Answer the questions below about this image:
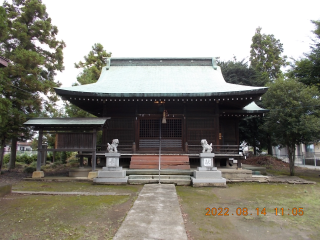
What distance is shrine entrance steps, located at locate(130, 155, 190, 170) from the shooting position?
1045 centimetres

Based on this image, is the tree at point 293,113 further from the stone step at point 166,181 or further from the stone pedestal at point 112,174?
the stone pedestal at point 112,174

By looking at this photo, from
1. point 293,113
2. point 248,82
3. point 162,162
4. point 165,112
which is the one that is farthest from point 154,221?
point 248,82

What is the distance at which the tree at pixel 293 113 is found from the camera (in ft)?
34.3

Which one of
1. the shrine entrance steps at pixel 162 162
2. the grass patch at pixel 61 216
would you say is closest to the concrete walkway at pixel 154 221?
the grass patch at pixel 61 216

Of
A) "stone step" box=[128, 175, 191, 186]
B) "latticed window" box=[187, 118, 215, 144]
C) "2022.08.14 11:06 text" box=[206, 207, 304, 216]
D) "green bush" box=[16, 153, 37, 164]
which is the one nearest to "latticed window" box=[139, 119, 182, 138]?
"latticed window" box=[187, 118, 215, 144]

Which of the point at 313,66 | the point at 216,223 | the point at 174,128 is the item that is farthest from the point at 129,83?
the point at 313,66

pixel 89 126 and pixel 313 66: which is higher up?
pixel 313 66

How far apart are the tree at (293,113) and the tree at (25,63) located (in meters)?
14.0

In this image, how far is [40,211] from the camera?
203 inches

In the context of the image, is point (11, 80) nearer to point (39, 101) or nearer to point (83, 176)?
point (39, 101)

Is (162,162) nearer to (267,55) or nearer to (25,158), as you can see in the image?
(25,158)

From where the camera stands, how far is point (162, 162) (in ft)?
35.1

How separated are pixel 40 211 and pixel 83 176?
17.8ft

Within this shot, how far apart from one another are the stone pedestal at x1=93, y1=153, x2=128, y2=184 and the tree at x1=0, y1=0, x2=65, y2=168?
687 cm
